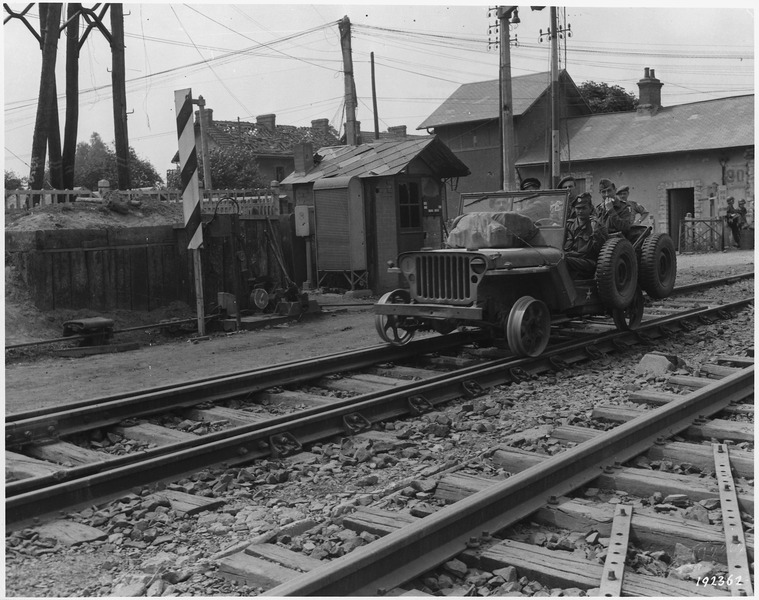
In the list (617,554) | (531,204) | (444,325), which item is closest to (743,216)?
(531,204)

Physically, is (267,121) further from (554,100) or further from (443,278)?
(443,278)

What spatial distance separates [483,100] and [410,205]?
25745 mm

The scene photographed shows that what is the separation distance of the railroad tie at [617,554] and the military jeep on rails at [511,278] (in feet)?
14.7

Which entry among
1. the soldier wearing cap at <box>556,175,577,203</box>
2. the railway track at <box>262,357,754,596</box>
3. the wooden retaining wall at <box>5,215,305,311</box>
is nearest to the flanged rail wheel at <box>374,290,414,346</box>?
the soldier wearing cap at <box>556,175,577,203</box>

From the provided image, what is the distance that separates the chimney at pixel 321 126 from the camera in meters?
56.6

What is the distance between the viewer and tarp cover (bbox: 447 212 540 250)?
963cm

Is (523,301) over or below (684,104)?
below

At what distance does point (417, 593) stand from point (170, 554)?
1.41 meters

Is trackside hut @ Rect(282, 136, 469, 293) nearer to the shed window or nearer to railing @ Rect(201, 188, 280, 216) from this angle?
the shed window

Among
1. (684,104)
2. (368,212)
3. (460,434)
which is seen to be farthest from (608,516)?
(684,104)

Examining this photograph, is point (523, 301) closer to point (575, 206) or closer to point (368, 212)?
point (575, 206)

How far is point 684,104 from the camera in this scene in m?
36.8

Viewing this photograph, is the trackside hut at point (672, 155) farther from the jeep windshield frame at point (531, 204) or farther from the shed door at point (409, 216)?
the jeep windshield frame at point (531, 204)

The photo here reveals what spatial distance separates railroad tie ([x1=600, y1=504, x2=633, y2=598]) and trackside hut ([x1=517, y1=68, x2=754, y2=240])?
87.7 feet
